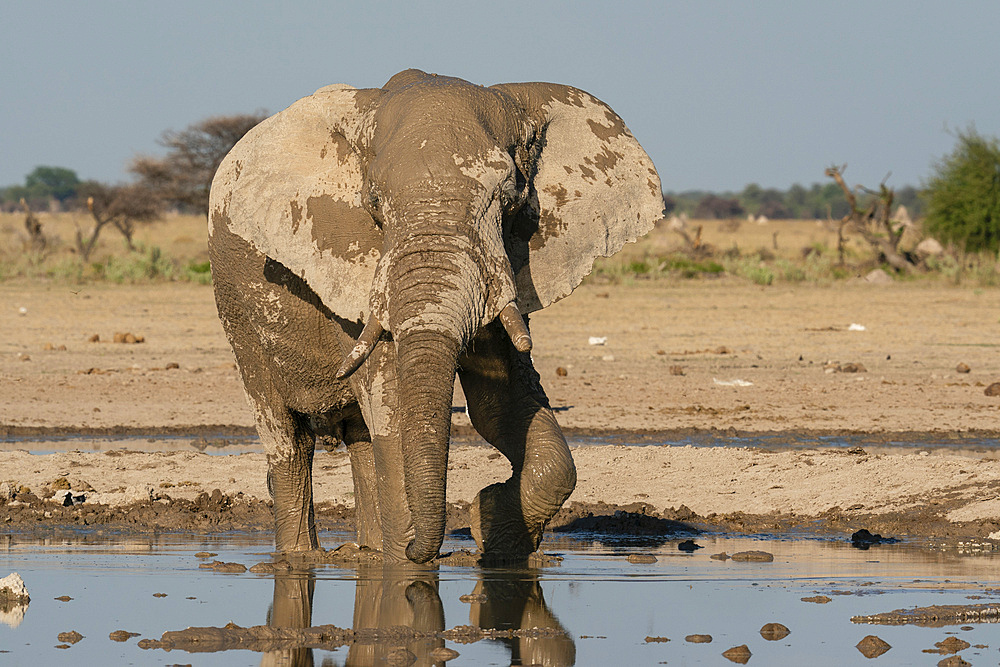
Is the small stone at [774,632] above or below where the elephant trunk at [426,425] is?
below

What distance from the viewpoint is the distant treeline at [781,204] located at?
3725 inches

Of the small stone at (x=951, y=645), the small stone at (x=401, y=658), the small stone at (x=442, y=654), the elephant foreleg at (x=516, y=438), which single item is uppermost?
the elephant foreleg at (x=516, y=438)

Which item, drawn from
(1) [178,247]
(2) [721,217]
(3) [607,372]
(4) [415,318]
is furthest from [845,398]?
(2) [721,217]

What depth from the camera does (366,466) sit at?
8.26 metres

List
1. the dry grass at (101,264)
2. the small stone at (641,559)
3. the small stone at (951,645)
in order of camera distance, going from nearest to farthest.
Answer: the small stone at (951,645)
the small stone at (641,559)
the dry grass at (101,264)

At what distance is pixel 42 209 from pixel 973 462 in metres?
98.7

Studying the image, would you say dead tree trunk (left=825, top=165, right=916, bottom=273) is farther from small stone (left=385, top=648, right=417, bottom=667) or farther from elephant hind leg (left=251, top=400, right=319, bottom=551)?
small stone (left=385, top=648, right=417, bottom=667)

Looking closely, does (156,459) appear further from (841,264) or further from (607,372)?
(841,264)

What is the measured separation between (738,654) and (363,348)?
6.42 ft

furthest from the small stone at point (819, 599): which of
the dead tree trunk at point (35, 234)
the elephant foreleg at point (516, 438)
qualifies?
the dead tree trunk at point (35, 234)

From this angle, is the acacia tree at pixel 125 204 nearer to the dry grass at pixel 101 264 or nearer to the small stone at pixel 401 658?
the dry grass at pixel 101 264

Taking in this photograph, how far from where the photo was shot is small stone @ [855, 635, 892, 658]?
5.20m

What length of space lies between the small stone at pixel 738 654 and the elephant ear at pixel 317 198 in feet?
7.29

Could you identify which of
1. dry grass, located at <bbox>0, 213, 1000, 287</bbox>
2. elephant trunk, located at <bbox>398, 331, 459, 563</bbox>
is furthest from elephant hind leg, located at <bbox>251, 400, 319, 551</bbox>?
dry grass, located at <bbox>0, 213, 1000, 287</bbox>
